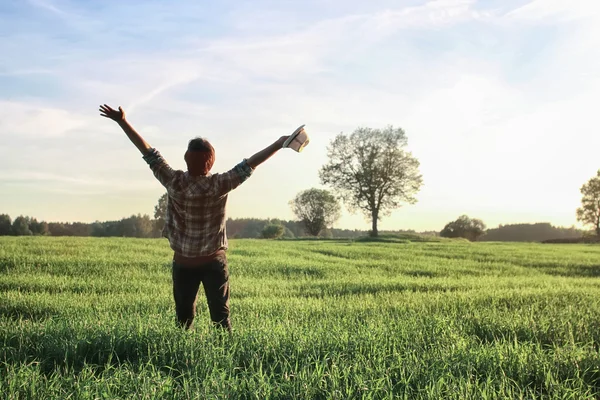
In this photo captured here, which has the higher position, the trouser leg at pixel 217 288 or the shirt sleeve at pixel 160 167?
the shirt sleeve at pixel 160 167

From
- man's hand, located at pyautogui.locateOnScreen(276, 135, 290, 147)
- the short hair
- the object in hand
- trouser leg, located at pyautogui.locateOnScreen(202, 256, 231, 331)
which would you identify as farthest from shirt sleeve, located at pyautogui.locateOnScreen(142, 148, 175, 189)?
the object in hand

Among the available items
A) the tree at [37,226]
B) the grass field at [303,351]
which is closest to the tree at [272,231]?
the tree at [37,226]

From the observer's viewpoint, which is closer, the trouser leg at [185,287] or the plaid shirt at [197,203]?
the plaid shirt at [197,203]

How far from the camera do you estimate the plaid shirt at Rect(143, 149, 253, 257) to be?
5.14m

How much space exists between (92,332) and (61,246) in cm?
1399

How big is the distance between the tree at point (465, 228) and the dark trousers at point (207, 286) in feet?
225

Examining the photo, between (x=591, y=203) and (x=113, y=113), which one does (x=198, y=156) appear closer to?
(x=113, y=113)

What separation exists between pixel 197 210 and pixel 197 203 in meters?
0.08

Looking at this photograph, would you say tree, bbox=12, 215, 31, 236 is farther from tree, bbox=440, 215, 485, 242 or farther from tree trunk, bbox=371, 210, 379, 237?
tree, bbox=440, 215, 485, 242

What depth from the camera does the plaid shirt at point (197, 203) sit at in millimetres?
5145

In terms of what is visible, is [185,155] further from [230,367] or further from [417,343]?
[417,343]

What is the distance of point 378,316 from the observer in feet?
24.1

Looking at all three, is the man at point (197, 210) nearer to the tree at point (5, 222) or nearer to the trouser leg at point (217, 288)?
the trouser leg at point (217, 288)

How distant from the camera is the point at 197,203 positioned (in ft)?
17.1
